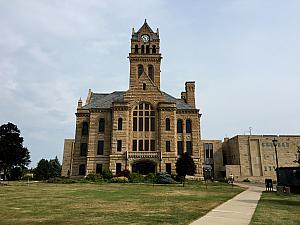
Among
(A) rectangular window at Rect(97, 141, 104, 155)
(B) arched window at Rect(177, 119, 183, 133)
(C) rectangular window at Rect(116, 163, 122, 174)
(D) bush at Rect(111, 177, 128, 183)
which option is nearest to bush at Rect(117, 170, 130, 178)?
(C) rectangular window at Rect(116, 163, 122, 174)

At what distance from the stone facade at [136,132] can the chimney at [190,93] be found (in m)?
1.12

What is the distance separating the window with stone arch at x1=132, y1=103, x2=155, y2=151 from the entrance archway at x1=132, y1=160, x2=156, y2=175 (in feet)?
8.01

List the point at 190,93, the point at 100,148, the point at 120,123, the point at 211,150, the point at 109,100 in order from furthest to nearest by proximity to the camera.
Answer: the point at 211,150 < the point at 190,93 < the point at 109,100 < the point at 100,148 < the point at 120,123

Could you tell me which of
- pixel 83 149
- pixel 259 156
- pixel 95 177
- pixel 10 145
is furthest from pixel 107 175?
pixel 259 156

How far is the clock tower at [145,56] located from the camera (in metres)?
54.2

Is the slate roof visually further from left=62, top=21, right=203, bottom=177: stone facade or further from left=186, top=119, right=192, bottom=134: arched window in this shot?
left=186, top=119, right=192, bottom=134: arched window

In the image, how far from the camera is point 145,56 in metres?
55.0

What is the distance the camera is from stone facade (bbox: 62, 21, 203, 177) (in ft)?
153

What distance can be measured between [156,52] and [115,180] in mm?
28760

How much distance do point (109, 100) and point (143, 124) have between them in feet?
33.0

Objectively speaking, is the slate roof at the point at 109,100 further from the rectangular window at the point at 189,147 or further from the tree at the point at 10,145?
the tree at the point at 10,145

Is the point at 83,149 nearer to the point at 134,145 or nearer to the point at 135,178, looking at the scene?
the point at 134,145

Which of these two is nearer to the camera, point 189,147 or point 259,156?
point 189,147

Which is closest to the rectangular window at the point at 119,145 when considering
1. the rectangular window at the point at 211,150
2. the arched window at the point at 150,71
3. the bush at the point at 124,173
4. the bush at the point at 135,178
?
the bush at the point at 124,173
